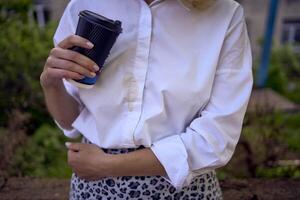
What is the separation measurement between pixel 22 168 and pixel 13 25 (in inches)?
56.8

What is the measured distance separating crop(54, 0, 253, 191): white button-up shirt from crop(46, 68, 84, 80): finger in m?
0.09

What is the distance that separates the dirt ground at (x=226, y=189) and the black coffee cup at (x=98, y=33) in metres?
1.22

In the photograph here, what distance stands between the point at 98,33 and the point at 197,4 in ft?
0.87

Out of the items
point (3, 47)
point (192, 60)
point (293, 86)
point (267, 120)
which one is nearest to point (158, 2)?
point (192, 60)

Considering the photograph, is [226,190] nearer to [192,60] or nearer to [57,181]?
[57,181]

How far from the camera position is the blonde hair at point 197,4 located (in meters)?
1.02

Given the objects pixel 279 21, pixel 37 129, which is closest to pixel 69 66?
pixel 37 129

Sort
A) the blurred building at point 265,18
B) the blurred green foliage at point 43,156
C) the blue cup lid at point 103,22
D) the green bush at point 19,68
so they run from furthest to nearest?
the blurred building at point 265,18, the green bush at point 19,68, the blurred green foliage at point 43,156, the blue cup lid at point 103,22

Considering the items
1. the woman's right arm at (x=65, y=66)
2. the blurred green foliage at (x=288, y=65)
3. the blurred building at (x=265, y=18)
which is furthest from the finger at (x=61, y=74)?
the blurred building at (x=265, y=18)

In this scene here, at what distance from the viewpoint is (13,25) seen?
3990 millimetres

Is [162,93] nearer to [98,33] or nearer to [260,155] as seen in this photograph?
[98,33]

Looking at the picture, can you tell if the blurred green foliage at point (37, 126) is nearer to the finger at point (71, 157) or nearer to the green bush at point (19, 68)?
the green bush at point (19, 68)

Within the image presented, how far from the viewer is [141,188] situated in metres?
1.07

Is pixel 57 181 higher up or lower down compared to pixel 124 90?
lower down
